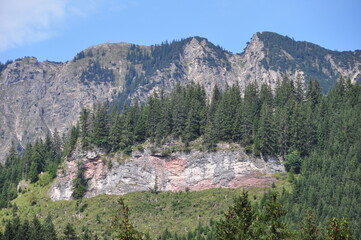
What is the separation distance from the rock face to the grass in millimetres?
2615

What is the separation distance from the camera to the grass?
10269 centimetres

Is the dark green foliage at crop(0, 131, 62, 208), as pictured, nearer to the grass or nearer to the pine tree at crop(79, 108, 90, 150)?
the pine tree at crop(79, 108, 90, 150)

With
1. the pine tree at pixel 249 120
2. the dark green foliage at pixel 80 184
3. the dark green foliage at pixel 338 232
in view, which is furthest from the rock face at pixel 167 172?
the dark green foliage at pixel 338 232

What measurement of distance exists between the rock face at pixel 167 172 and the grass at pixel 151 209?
103 inches

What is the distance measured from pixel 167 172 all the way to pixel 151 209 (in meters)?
12.8

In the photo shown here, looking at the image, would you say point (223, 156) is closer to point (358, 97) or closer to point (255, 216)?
point (358, 97)

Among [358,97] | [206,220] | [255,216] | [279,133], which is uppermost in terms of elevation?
[358,97]

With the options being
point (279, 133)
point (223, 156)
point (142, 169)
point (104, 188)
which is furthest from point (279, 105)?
point (104, 188)

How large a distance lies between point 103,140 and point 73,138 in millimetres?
11788

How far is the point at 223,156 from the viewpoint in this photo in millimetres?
116188

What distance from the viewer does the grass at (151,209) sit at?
102688 mm

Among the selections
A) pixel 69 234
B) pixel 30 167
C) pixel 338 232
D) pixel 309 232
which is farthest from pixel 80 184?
pixel 338 232

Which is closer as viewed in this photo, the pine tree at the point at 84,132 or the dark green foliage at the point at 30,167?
the pine tree at the point at 84,132

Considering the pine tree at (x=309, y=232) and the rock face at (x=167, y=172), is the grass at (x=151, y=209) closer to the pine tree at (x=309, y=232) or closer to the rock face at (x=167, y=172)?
the rock face at (x=167, y=172)
